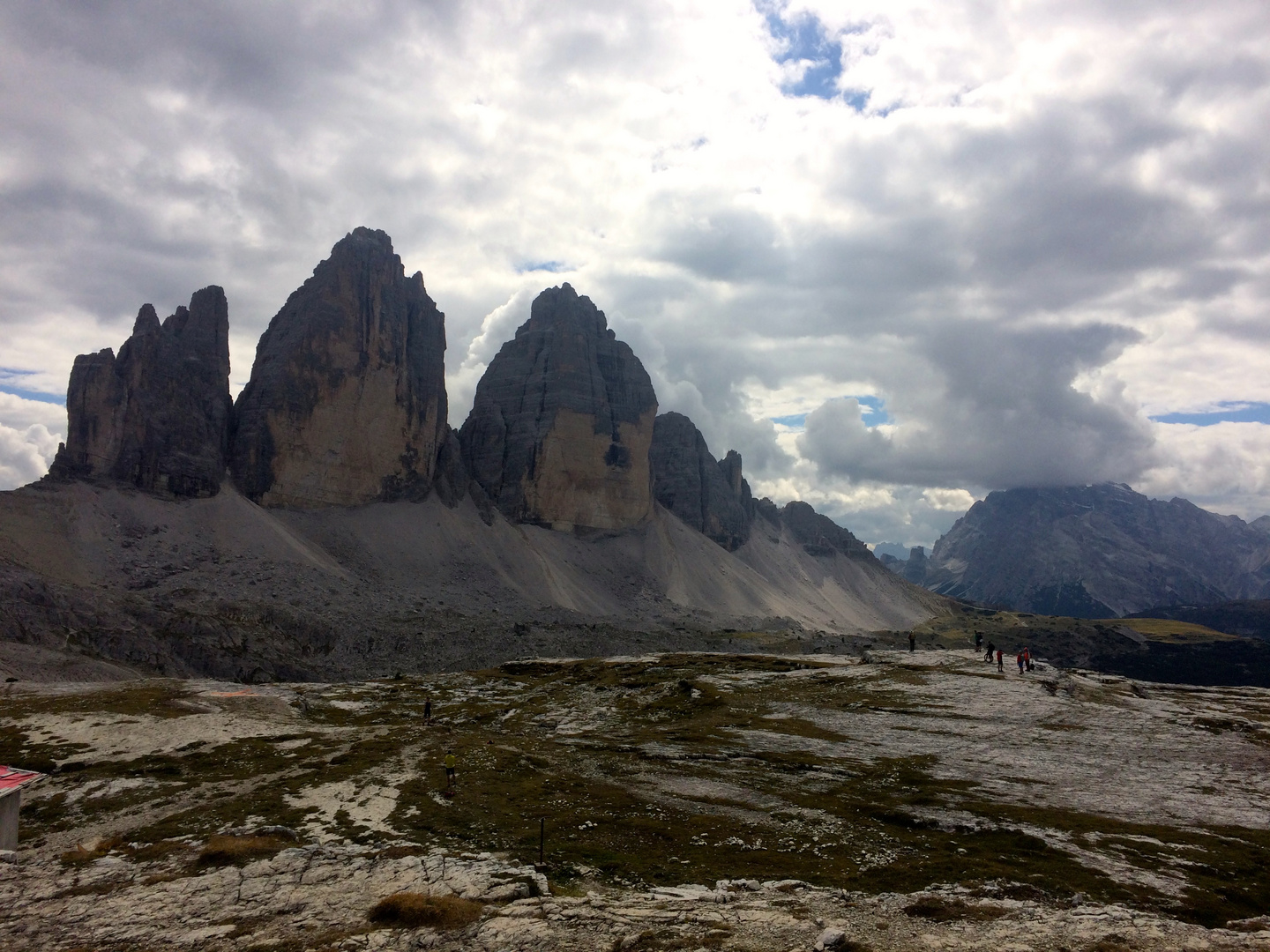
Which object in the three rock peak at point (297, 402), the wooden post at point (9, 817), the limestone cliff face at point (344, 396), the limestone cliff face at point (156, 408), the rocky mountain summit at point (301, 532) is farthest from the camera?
the limestone cliff face at point (344, 396)

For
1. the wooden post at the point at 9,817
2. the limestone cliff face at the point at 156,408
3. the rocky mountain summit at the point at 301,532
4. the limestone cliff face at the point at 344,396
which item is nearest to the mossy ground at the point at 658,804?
the wooden post at the point at 9,817

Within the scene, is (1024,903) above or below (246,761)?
above

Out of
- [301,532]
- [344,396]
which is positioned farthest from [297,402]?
[301,532]

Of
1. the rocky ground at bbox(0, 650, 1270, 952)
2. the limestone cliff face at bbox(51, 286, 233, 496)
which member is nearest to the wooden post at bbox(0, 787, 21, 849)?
the rocky ground at bbox(0, 650, 1270, 952)

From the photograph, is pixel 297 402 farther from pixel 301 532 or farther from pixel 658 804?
pixel 658 804

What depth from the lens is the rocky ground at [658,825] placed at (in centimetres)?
1792

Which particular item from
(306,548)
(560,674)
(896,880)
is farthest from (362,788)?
(306,548)

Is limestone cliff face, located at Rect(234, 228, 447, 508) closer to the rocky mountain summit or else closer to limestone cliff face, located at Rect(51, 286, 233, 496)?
the rocky mountain summit

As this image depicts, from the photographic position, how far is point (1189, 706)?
167 feet

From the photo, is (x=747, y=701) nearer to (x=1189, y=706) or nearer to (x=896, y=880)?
(x=1189, y=706)

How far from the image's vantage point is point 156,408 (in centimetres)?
14775

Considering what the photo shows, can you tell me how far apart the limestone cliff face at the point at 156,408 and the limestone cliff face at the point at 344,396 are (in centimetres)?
997

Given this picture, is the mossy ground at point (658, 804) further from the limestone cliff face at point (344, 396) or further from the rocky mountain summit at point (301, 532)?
the limestone cliff face at point (344, 396)

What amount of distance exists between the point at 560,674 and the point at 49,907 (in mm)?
59710
